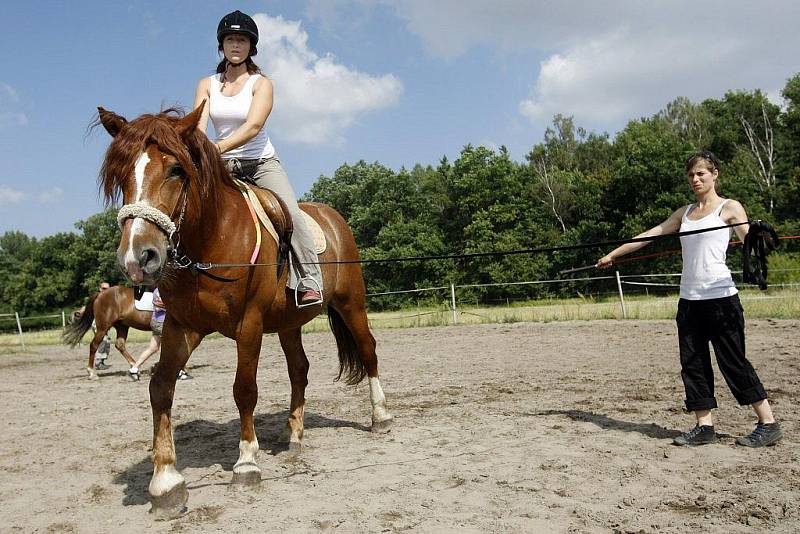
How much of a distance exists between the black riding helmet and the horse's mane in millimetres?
978

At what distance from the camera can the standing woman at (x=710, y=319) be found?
4.43m

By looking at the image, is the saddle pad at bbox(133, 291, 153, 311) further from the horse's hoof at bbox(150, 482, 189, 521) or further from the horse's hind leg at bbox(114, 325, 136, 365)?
the horse's hoof at bbox(150, 482, 189, 521)

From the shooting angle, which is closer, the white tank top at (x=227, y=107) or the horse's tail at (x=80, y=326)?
the white tank top at (x=227, y=107)

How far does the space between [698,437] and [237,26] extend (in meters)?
4.82

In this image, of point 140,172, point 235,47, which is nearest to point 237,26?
point 235,47

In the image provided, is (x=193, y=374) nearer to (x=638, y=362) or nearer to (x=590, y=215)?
(x=638, y=362)

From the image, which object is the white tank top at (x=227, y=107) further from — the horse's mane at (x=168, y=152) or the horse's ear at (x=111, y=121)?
the horse's ear at (x=111, y=121)

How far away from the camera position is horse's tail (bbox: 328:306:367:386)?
6.10m

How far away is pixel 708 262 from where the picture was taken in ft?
14.8

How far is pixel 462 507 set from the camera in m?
3.43

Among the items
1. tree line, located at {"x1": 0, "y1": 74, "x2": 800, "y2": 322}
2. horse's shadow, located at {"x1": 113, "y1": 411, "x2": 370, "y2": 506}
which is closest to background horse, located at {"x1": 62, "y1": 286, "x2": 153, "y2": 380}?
horse's shadow, located at {"x1": 113, "y1": 411, "x2": 370, "y2": 506}

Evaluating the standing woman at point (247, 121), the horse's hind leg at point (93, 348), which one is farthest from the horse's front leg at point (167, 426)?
the horse's hind leg at point (93, 348)

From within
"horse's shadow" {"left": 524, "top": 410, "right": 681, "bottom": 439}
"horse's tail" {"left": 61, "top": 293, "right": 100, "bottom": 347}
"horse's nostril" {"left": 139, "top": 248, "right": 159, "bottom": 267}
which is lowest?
"horse's shadow" {"left": 524, "top": 410, "right": 681, "bottom": 439}

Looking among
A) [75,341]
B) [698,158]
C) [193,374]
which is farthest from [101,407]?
[698,158]
